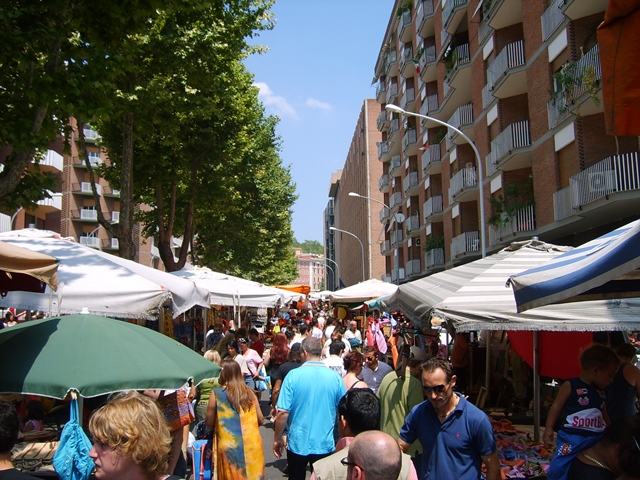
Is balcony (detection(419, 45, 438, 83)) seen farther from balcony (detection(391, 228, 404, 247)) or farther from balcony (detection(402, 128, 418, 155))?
balcony (detection(391, 228, 404, 247))

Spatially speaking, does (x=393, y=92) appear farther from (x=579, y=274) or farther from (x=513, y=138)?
(x=579, y=274)

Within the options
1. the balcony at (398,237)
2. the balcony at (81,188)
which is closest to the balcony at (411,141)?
the balcony at (398,237)

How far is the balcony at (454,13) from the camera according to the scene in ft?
99.1

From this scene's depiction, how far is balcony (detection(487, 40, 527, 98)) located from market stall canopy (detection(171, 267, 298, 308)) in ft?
42.4

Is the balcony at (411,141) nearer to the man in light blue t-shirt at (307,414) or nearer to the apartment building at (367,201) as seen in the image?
the apartment building at (367,201)

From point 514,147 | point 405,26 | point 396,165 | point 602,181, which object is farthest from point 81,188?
point 602,181

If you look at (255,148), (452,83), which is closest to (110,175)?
(255,148)

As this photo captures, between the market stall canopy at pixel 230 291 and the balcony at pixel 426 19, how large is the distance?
25912 millimetres

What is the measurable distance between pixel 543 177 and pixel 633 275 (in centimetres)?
1755

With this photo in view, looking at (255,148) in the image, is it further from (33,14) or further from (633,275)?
(633,275)

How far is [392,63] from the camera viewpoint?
50000 mm

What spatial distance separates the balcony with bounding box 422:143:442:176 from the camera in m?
36.8

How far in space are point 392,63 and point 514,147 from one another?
28.2 meters

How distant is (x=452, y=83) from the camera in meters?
31.3
